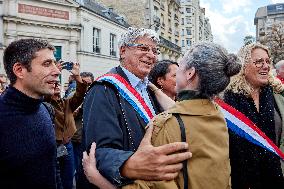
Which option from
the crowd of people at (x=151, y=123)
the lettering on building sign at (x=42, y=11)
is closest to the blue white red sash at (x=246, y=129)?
the crowd of people at (x=151, y=123)

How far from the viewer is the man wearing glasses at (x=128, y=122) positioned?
1815mm

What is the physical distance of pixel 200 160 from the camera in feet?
6.14

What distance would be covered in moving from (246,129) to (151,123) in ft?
4.54

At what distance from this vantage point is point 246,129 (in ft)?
9.89

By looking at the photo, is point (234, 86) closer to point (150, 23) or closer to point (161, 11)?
point (150, 23)

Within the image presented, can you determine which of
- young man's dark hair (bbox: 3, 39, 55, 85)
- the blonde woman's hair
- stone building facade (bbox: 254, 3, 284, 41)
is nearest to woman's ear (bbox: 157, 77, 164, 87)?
the blonde woman's hair

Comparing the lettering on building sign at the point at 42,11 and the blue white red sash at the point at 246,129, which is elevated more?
the lettering on building sign at the point at 42,11

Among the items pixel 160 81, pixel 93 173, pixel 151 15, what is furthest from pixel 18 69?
pixel 151 15

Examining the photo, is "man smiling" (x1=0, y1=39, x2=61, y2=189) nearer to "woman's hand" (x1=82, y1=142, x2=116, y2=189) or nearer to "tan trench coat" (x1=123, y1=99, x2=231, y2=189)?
"woman's hand" (x1=82, y1=142, x2=116, y2=189)

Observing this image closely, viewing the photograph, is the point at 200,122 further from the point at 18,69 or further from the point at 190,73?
the point at 18,69

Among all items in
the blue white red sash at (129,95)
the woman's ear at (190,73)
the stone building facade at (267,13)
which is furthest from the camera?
the stone building facade at (267,13)

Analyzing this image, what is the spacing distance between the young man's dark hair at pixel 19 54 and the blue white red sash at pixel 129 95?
30.9 inches

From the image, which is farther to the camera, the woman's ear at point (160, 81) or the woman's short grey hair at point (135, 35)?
the woman's ear at point (160, 81)

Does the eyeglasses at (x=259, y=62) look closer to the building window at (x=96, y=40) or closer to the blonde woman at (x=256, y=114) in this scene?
the blonde woman at (x=256, y=114)
